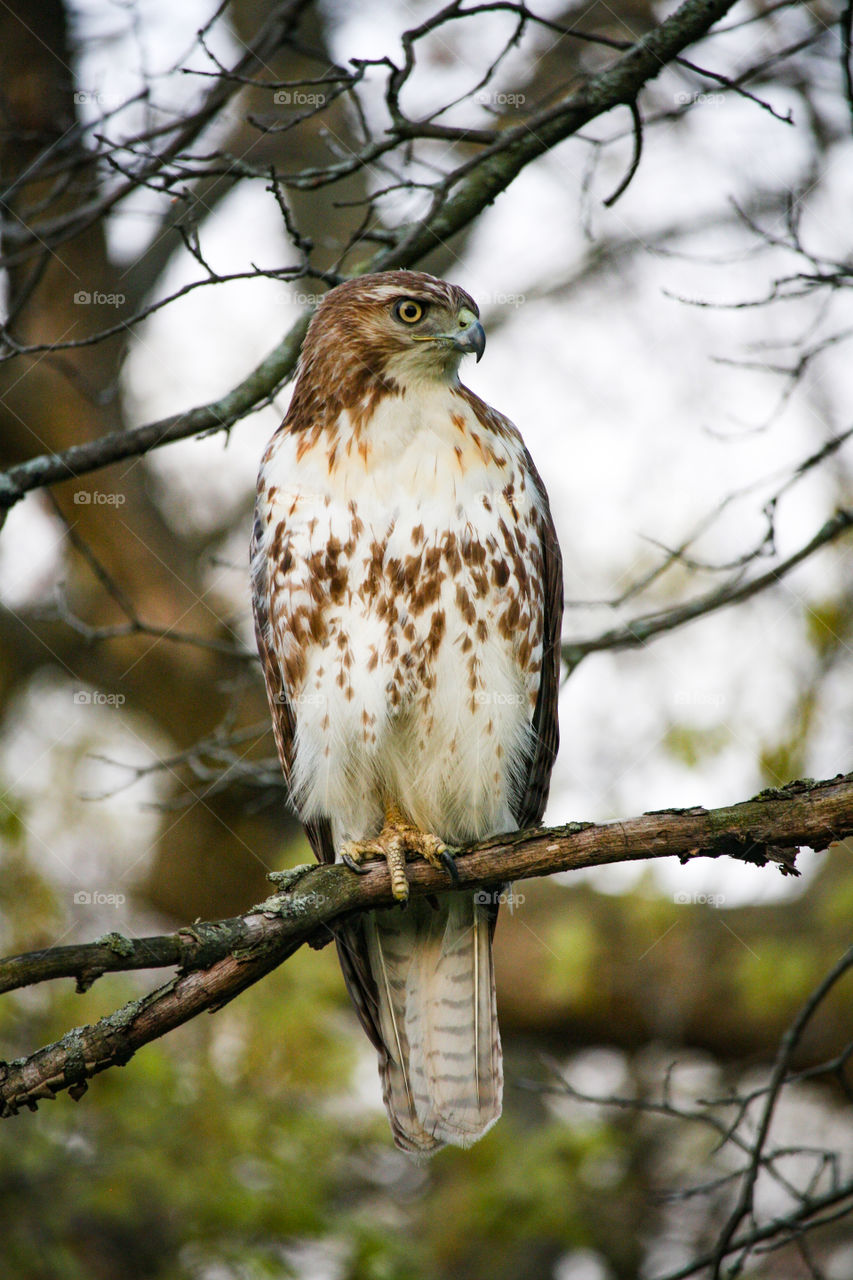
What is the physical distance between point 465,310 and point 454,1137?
3388mm

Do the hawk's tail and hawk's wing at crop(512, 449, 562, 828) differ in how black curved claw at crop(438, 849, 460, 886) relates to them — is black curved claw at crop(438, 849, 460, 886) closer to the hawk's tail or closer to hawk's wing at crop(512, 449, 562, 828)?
the hawk's tail

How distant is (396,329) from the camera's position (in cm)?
480

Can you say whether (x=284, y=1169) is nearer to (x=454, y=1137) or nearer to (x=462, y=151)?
(x=454, y=1137)

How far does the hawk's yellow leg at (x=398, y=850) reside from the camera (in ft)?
13.9

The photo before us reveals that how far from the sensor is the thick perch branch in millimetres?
3115

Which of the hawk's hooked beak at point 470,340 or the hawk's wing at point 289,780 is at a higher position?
the hawk's hooked beak at point 470,340

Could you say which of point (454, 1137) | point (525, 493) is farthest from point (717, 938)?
point (525, 493)

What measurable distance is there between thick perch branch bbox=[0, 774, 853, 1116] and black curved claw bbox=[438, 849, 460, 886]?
0.11 ft

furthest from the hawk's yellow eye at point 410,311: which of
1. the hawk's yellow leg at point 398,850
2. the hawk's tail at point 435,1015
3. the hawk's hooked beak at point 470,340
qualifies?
the hawk's tail at point 435,1015

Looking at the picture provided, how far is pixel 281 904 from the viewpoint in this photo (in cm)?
359

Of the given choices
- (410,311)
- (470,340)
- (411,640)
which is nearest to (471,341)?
(470,340)

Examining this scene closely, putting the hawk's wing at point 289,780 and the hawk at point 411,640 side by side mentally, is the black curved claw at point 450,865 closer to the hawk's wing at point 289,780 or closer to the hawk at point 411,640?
the hawk at point 411,640

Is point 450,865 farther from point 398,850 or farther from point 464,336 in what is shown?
point 464,336

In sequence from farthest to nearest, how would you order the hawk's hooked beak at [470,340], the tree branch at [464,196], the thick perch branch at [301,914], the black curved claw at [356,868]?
the hawk's hooked beak at [470,340] → the tree branch at [464,196] → the black curved claw at [356,868] → the thick perch branch at [301,914]
